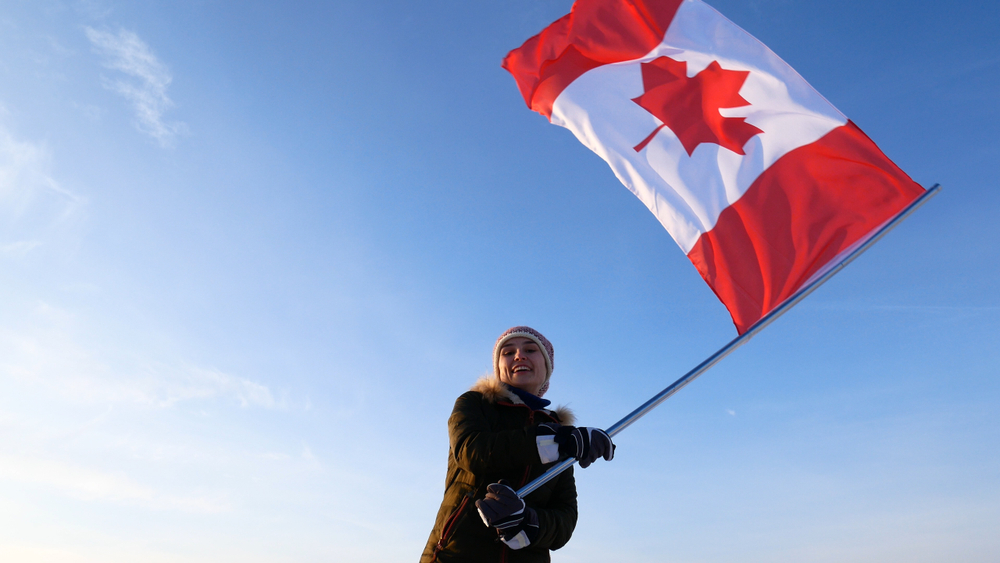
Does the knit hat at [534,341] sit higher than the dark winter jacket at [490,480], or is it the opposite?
the knit hat at [534,341]

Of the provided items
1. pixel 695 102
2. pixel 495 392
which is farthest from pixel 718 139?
pixel 495 392

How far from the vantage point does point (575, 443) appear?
151 inches

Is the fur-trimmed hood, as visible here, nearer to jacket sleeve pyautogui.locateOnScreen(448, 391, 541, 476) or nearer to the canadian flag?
jacket sleeve pyautogui.locateOnScreen(448, 391, 541, 476)

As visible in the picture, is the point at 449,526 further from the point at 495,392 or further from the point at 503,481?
the point at 495,392

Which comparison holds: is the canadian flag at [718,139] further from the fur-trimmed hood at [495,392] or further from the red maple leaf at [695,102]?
the fur-trimmed hood at [495,392]

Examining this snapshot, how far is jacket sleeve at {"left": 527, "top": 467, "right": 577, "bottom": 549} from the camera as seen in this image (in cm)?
388

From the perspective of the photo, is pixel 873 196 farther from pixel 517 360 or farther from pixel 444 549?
pixel 444 549

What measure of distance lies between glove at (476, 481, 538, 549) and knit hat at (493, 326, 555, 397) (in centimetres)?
158

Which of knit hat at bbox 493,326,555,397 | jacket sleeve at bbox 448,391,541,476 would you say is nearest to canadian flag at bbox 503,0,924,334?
knit hat at bbox 493,326,555,397

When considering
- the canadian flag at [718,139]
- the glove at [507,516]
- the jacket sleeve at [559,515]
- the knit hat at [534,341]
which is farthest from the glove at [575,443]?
the canadian flag at [718,139]

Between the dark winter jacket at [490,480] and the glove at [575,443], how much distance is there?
63 mm

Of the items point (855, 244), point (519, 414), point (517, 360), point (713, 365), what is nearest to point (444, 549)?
point (519, 414)

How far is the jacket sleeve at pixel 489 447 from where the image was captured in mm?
3797

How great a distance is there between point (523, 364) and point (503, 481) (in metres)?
1.35
